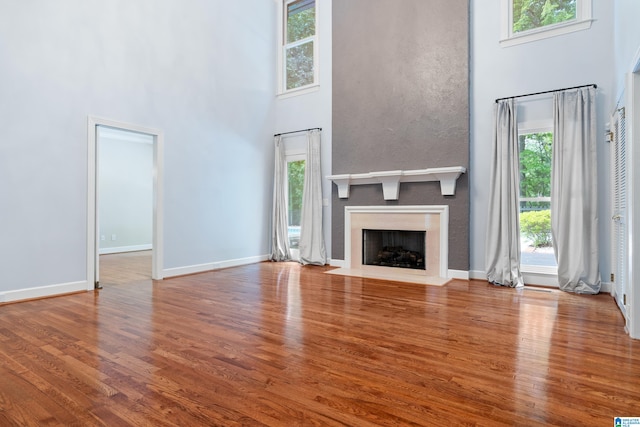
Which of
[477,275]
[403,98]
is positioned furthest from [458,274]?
[403,98]

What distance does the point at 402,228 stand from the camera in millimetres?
5562

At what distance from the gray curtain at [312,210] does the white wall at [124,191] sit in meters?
4.44

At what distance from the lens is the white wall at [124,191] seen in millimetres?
8562

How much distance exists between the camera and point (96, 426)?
162 cm

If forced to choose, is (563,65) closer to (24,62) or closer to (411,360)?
(411,360)

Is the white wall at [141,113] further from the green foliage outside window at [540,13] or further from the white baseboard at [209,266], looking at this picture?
the green foliage outside window at [540,13]

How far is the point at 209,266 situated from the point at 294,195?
6.72 feet

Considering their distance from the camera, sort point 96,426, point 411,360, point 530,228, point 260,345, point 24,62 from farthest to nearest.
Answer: point 530,228
point 24,62
point 260,345
point 411,360
point 96,426

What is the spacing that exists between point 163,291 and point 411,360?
10.6 feet

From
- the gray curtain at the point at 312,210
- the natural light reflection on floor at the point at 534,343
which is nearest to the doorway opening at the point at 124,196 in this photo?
the gray curtain at the point at 312,210

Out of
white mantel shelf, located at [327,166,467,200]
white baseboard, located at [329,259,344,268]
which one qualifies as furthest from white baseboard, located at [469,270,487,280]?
white baseboard, located at [329,259,344,268]

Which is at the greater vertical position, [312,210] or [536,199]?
[536,199]

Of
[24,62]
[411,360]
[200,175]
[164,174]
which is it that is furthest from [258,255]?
[411,360]

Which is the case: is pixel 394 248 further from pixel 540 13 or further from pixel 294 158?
pixel 540 13
